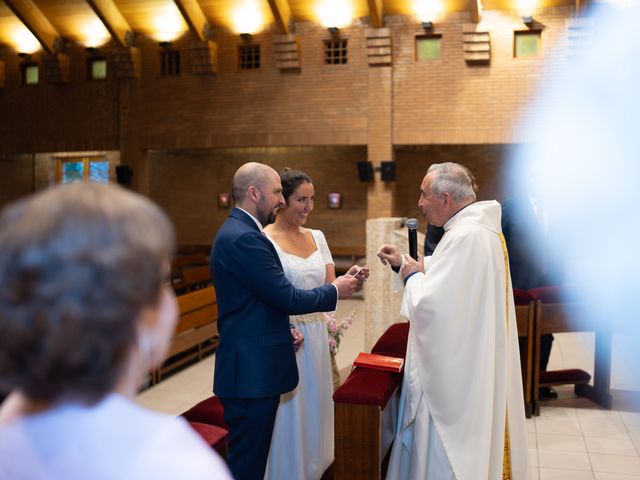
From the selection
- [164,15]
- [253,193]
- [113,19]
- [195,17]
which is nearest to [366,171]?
[195,17]

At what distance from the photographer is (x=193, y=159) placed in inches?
738

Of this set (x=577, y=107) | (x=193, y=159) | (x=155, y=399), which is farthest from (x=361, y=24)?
(x=155, y=399)

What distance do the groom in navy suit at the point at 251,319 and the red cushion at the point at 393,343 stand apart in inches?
49.0

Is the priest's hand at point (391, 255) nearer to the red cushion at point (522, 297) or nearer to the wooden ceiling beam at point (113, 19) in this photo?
the red cushion at point (522, 297)

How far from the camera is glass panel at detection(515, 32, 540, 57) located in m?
13.3

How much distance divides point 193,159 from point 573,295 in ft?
46.2

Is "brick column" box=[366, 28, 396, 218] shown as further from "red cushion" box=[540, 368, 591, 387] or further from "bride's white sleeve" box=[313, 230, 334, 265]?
"bride's white sleeve" box=[313, 230, 334, 265]

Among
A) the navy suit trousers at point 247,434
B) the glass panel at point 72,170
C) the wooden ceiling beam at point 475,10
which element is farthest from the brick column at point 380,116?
the navy suit trousers at point 247,434

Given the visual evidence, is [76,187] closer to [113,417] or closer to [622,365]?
[113,417]

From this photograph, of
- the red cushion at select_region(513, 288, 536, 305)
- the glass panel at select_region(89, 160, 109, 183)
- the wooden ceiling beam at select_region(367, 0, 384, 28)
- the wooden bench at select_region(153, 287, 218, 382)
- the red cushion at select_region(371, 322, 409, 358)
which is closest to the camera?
the red cushion at select_region(371, 322, 409, 358)

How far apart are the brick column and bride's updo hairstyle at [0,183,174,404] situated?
516 inches

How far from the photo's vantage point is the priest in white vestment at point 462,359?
3.28m

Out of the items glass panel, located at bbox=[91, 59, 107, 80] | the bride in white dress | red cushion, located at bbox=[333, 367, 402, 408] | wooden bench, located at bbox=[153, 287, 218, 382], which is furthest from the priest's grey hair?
glass panel, located at bbox=[91, 59, 107, 80]

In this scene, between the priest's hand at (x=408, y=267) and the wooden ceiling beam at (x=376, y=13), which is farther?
the wooden ceiling beam at (x=376, y=13)
